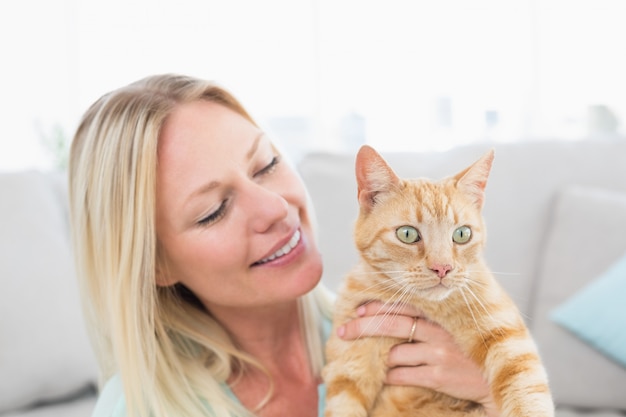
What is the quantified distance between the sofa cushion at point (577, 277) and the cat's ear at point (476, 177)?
4.48 ft

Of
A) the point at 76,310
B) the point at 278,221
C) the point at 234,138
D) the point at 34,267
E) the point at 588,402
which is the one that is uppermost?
the point at 234,138

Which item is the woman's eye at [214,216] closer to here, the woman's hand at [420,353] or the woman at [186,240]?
the woman at [186,240]

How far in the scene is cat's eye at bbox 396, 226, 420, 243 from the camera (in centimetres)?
107

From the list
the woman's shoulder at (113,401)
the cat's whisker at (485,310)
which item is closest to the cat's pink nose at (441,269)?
the cat's whisker at (485,310)

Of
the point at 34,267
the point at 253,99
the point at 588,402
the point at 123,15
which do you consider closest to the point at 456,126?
the point at 253,99

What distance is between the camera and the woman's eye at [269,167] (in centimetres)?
137

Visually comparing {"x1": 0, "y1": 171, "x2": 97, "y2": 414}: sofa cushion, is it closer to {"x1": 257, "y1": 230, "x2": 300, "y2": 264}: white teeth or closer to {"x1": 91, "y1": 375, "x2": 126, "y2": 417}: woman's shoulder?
{"x1": 91, "y1": 375, "x2": 126, "y2": 417}: woman's shoulder

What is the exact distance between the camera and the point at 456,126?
3.48m

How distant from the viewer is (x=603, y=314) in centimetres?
218

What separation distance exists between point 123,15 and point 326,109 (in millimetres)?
1207

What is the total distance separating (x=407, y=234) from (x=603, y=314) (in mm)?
1380

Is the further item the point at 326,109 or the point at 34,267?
the point at 326,109

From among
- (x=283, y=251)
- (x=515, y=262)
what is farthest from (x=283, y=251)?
(x=515, y=262)

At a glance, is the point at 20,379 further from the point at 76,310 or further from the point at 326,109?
the point at 326,109
